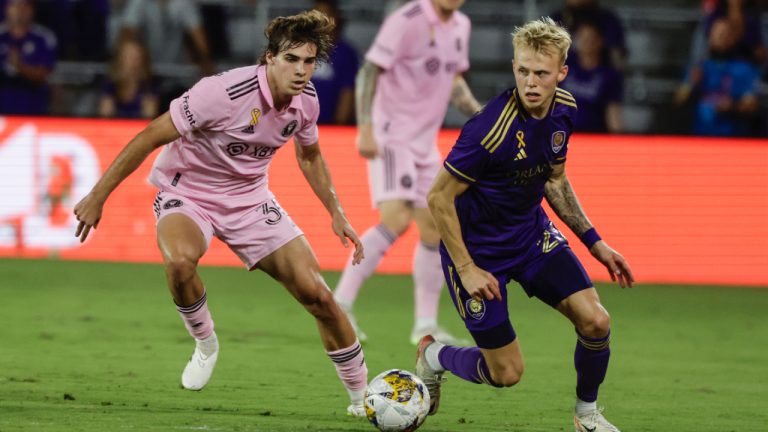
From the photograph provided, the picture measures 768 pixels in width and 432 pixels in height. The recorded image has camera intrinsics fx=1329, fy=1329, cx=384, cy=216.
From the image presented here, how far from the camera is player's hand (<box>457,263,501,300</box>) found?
5.94m

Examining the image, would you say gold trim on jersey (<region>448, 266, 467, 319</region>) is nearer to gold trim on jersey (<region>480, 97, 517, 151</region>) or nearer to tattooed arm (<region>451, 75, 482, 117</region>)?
gold trim on jersey (<region>480, 97, 517, 151</region>)

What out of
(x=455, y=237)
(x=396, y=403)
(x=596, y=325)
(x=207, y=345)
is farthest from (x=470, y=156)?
(x=207, y=345)

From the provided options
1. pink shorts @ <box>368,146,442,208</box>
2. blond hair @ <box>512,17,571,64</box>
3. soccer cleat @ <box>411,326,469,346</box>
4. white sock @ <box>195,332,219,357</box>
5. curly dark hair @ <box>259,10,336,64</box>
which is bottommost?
soccer cleat @ <box>411,326,469,346</box>

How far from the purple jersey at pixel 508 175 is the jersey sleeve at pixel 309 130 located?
89cm

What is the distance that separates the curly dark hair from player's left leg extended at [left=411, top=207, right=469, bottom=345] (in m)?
3.02

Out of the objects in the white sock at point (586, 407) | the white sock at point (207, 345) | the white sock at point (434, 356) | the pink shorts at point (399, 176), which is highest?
the white sock at point (586, 407)

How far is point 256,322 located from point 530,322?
2.18m

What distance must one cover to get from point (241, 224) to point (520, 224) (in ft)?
4.72

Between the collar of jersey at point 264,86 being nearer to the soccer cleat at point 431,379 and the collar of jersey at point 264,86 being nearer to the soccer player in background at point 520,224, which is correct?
the soccer player in background at point 520,224

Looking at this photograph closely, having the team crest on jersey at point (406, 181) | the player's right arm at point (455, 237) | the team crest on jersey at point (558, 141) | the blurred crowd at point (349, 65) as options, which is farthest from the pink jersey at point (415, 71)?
the blurred crowd at point (349, 65)

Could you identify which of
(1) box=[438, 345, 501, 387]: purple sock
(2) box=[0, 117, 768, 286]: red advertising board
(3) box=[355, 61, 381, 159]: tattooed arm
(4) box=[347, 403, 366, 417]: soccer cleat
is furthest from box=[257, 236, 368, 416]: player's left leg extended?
(2) box=[0, 117, 768, 286]: red advertising board

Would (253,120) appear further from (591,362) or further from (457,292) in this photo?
(591,362)

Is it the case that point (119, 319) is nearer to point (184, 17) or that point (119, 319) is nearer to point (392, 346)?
point (392, 346)

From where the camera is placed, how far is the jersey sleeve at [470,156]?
6035 mm
